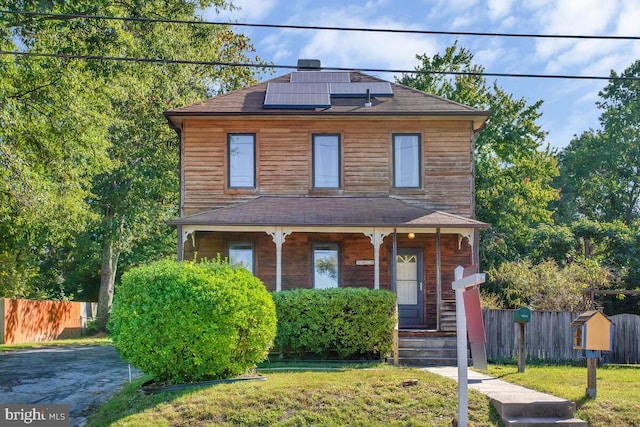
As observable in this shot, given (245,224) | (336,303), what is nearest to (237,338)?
(336,303)

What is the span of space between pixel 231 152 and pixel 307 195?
246 cm

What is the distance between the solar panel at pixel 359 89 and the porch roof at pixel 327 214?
10.6 feet

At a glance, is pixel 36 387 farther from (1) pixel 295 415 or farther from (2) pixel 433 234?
(2) pixel 433 234

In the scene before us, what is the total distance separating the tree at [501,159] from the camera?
28.8 meters

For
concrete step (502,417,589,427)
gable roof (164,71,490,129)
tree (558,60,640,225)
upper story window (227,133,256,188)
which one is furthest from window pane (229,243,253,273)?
tree (558,60,640,225)

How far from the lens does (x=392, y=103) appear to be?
20234 mm

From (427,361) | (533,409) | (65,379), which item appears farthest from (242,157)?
(533,409)

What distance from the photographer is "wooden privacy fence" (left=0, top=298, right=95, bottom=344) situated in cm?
2542

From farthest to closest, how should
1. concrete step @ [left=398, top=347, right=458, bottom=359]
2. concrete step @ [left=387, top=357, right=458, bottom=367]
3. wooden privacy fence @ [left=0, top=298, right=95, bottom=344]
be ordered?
wooden privacy fence @ [left=0, top=298, right=95, bottom=344] < concrete step @ [left=398, top=347, right=458, bottom=359] < concrete step @ [left=387, top=357, right=458, bottom=367]

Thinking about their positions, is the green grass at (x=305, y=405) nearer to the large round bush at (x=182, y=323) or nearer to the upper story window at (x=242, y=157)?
the large round bush at (x=182, y=323)

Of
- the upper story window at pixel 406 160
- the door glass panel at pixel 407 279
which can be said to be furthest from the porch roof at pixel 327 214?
the door glass panel at pixel 407 279

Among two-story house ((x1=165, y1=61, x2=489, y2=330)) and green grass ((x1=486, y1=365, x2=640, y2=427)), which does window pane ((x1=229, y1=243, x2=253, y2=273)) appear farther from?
green grass ((x1=486, y1=365, x2=640, y2=427))

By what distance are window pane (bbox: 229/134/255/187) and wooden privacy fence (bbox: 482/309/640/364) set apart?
7.64 meters

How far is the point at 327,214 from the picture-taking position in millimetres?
18094
